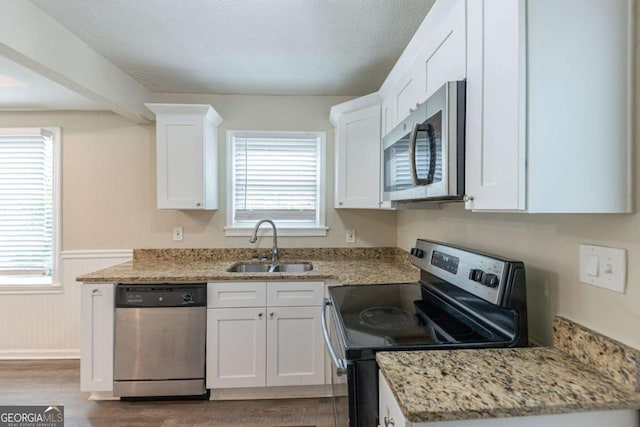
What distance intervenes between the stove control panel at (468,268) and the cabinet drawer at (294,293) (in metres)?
0.75

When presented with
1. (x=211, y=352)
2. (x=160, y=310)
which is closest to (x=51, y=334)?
(x=160, y=310)

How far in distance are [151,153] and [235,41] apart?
56.2 inches

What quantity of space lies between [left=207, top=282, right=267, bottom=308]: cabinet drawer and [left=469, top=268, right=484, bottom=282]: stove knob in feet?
4.44

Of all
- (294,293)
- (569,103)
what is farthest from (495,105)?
(294,293)

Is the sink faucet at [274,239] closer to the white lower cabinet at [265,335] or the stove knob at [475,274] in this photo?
the white lower cabinet at [265,335]

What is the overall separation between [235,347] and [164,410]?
587 mm

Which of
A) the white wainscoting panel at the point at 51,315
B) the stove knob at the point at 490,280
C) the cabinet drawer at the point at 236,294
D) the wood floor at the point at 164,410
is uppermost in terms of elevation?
the stove knob at the point at 490,280

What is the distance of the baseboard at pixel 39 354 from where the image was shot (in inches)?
109

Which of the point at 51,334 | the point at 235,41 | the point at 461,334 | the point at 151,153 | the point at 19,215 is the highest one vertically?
the point at 235,41

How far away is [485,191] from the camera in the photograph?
937 mm

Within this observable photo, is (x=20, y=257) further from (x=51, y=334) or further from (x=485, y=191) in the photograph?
(x=485, y=191)

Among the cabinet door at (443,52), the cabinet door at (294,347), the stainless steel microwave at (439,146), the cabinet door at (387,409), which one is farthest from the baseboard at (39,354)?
the cabinet door at (443,52)

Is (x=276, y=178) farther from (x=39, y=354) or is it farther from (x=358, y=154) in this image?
(x=39, y=354)

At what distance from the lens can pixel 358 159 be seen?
2363 mm
